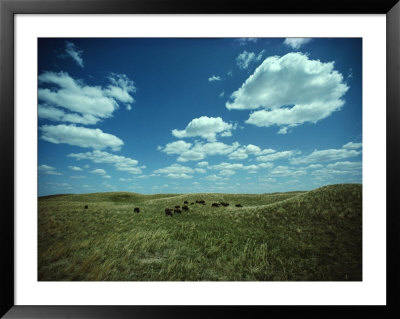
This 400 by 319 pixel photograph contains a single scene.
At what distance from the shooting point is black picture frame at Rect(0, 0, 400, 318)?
183cm

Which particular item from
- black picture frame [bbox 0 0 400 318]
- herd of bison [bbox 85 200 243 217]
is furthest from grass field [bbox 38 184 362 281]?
herd of bison [bbox 85 200 243 217]

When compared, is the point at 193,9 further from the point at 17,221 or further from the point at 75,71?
the point at 17,221

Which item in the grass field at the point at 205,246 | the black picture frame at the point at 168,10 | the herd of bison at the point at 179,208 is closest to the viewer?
the black picture frame at the point at 168,10

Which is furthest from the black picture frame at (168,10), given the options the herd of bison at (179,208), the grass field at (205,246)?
the herd of bison at (179,208)

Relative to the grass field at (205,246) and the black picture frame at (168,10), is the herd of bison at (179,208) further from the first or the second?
the black picture frame at (168,10)

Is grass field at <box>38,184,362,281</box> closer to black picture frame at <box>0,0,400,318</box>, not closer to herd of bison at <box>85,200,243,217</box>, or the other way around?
black picture frame at <box>0,0,400,318</box>

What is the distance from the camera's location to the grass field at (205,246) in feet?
6.81

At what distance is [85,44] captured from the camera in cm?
229

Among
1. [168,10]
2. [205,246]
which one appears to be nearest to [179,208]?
[205,246]

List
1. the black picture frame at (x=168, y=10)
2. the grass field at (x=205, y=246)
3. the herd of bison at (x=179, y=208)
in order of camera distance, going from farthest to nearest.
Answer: the herd of bison at (x=179, y=208)
the grass field at (x=205, y=246)
the black picture frame at (x=168, y=10)

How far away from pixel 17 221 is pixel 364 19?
202 inches

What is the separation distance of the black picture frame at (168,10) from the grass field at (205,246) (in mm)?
286

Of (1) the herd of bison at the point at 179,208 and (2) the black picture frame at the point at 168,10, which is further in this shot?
(1) the herd of bison at the point at 179,208

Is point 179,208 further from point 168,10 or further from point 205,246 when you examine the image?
point 168,10
